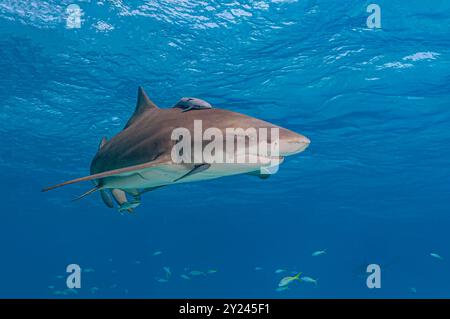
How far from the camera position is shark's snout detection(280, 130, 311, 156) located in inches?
149

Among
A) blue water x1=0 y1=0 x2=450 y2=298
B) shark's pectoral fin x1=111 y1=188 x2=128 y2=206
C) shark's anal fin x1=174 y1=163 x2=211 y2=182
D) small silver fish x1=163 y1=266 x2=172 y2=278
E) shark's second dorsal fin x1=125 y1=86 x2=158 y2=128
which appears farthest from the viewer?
small silver fish x1=163 y1=266 x2=172 y2=278

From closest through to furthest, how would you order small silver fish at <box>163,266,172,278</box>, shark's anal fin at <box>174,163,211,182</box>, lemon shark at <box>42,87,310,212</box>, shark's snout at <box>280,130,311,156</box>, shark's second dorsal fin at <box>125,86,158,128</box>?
shark's snout at <box>280,130,311,156</box>
lemon shark at <box>42,87,310,212</box>
shark's anal fin at <box>174,163,211,182</box>
shark's second dorsal fin at <box>125,86,158,128</box>
small silver fish at <box>163,266,172,278</box>

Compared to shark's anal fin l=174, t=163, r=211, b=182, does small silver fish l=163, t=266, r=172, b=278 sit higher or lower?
higher

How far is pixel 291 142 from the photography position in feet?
12.4

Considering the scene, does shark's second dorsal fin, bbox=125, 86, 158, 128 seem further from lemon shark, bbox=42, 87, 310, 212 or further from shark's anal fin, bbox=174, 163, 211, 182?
shark's anal fin, bbox=174, 163, 211, 182

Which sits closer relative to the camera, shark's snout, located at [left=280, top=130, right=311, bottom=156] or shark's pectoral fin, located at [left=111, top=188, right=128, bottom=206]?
shark's snout, located at [left=280, top=130, right=311, bottom=156]

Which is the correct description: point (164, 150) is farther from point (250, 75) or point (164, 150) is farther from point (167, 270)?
point (167, 270)

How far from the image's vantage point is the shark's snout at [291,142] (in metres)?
3.78

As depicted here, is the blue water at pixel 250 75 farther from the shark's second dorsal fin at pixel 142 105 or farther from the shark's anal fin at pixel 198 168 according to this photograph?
the shark's anal fin at pixel 198 168

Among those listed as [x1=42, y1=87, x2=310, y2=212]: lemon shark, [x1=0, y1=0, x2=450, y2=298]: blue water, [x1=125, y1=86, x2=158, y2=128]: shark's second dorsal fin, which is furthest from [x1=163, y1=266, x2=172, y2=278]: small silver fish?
[x1=125, y1=86, x2=158, y2=128]: shark's second dorsal fin

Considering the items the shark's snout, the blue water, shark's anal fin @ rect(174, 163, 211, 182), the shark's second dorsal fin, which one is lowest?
shark's anal fin @ rect(174, 163, 211, 182)

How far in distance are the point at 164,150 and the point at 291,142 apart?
1.55 metres

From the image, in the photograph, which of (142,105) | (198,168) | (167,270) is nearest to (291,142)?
(198,168)
